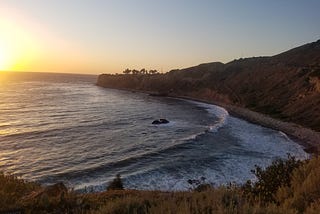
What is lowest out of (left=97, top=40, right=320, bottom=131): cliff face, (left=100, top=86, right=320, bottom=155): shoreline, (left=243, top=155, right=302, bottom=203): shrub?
(left=100, top=86, right=320, bottom=155): shoreline

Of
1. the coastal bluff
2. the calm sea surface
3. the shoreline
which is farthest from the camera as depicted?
the coastal bluff

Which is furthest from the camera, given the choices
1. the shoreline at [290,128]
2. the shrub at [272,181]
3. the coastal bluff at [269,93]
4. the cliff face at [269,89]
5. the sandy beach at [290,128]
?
the cliff face at [269,89]

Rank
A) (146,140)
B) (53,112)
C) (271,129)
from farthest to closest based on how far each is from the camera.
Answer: (53,112) < (271,129) < (146,140)

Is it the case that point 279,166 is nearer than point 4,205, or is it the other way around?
point 4,205

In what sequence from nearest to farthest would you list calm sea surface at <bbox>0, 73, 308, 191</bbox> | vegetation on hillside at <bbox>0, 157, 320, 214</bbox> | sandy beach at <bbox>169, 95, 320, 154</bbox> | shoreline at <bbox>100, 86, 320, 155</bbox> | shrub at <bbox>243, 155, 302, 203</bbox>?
vegetation on hillside at <bbox>0, 157, 320, 214</bbox> < shrub at <bbox>243, 155, 302, 203</bbox> < calm sea surface at <bbox>0, 73, 308, 191</bbox> < shoreline at <bbox>100, 86, 320, 155</bbox> < sandy beach at <bbox>169, 95, 320, 154</bbox>

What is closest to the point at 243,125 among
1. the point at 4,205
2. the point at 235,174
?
the point at 235,174

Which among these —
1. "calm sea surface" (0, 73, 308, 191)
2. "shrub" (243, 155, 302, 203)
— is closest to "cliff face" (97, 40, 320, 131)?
"calm sea surface" (0, 73, 308, 191)

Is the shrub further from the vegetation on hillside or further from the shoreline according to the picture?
the shoreline

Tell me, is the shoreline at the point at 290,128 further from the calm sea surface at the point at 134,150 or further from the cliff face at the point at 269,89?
the cliff face at the point at 269,89

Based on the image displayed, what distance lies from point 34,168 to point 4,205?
21.7m

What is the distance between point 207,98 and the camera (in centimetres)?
11475

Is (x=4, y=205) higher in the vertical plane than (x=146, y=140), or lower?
higher

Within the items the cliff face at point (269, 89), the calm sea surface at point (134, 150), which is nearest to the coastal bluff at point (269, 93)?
the cliff face at point (269, 89)

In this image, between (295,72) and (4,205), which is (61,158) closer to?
(4,205)
